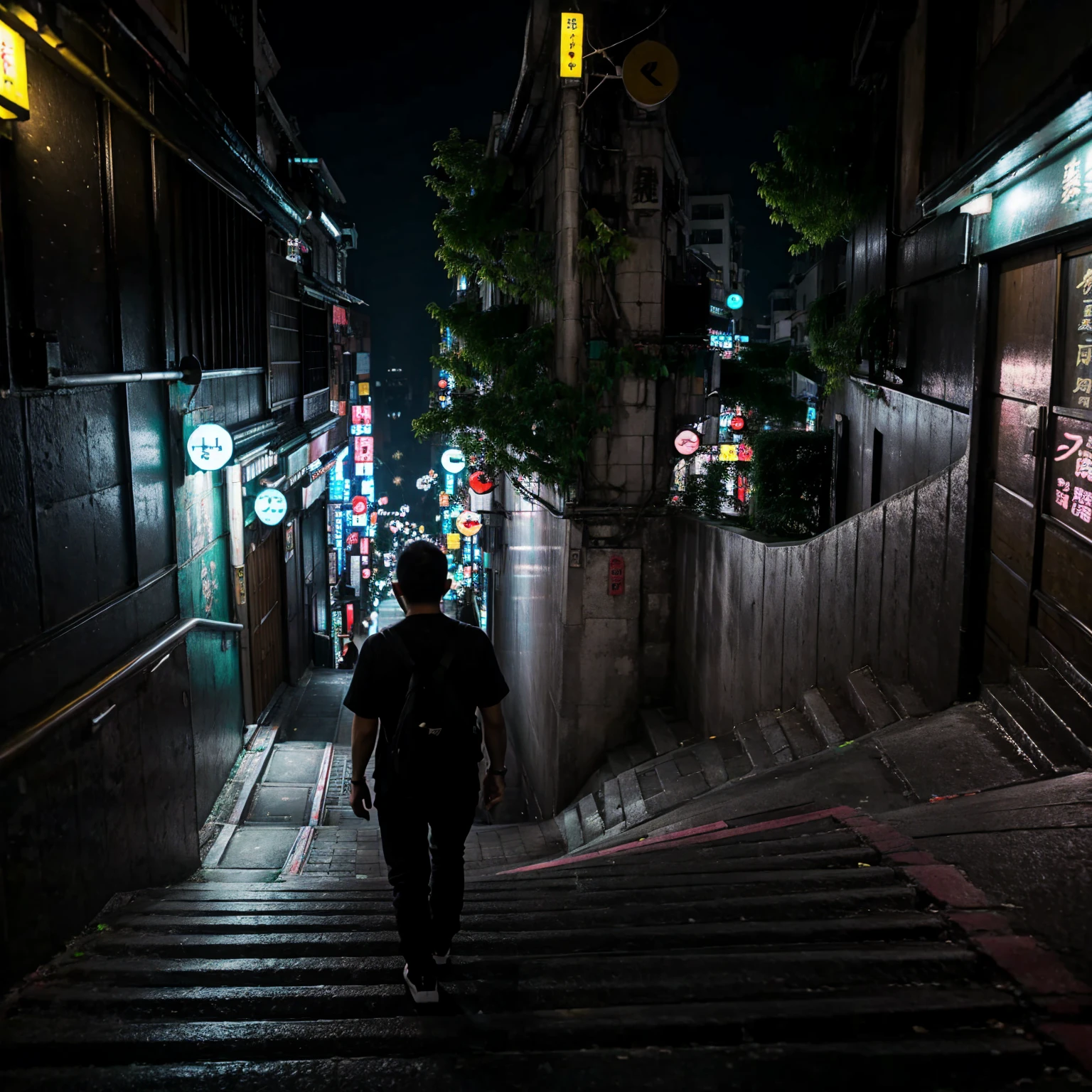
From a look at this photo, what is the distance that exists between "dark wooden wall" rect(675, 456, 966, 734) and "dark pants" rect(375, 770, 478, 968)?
5235 millimetres

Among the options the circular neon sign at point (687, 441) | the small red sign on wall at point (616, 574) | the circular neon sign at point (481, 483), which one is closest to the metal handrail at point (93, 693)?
the small red sign on wall at point (616, 574)

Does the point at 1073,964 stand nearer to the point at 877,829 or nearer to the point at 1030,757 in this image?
the point at 877,829

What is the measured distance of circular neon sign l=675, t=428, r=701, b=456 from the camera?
591 inches

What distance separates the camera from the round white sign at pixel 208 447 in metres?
11.0

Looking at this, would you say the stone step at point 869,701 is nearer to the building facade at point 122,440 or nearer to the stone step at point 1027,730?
the stone step at point 1027,730

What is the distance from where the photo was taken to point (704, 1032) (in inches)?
129

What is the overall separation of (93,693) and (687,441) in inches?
408

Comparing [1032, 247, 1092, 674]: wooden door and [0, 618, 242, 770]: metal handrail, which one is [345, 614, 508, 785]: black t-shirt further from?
[1032, 247, 1092, 674]: wooden door

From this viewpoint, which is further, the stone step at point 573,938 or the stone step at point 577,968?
the stone step at point 573,938

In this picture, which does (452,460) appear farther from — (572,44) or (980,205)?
(980,205)

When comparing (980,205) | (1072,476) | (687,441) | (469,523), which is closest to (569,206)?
(687,441)

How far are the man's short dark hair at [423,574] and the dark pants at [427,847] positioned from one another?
0.90 m

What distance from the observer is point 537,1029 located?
3.41 meters

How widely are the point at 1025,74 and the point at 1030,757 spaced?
5878 mm
